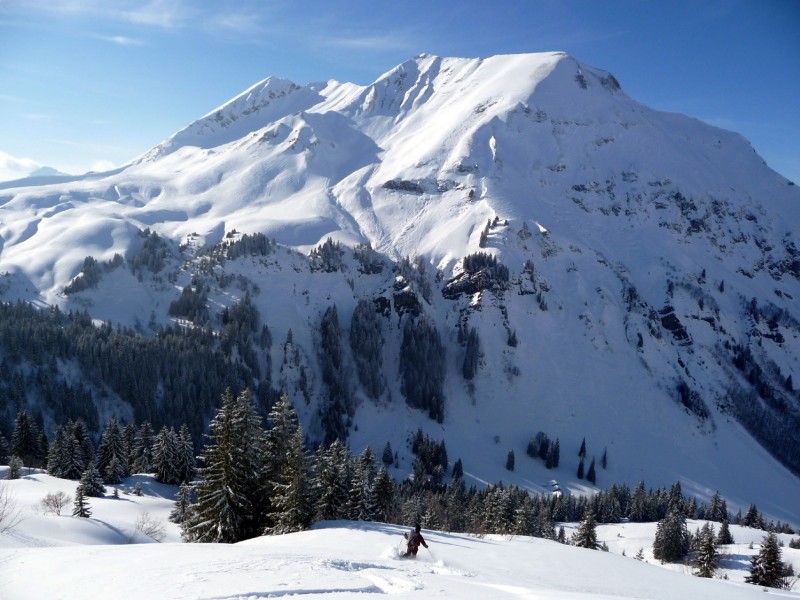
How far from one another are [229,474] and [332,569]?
1844 cm

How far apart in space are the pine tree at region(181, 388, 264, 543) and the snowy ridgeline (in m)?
5.75

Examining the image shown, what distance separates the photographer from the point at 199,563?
17.2m

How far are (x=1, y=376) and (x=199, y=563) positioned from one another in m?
97.7

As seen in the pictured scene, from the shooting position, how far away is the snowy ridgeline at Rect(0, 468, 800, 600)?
14172 mm

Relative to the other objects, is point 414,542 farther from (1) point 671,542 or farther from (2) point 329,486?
(1) point 671,542

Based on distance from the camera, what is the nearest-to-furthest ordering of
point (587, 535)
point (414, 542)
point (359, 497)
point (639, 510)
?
1. point (414, 542)
2. point (359, 497)
3. point (587, 535)
4. point (639, 510)

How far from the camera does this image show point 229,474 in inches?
1321

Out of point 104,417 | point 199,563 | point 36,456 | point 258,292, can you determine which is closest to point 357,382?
point 258,292

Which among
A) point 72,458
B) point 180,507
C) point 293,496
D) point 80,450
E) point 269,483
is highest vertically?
point 293,496

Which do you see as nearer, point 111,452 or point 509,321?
point 111,452

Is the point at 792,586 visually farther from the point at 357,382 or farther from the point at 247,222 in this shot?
the point at 247,222

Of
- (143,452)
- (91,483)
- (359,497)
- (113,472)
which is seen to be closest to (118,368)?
(143,452)

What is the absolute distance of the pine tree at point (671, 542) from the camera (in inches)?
2953

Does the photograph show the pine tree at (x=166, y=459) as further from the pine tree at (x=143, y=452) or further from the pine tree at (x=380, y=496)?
the pine tree at (x=380, y=496)
